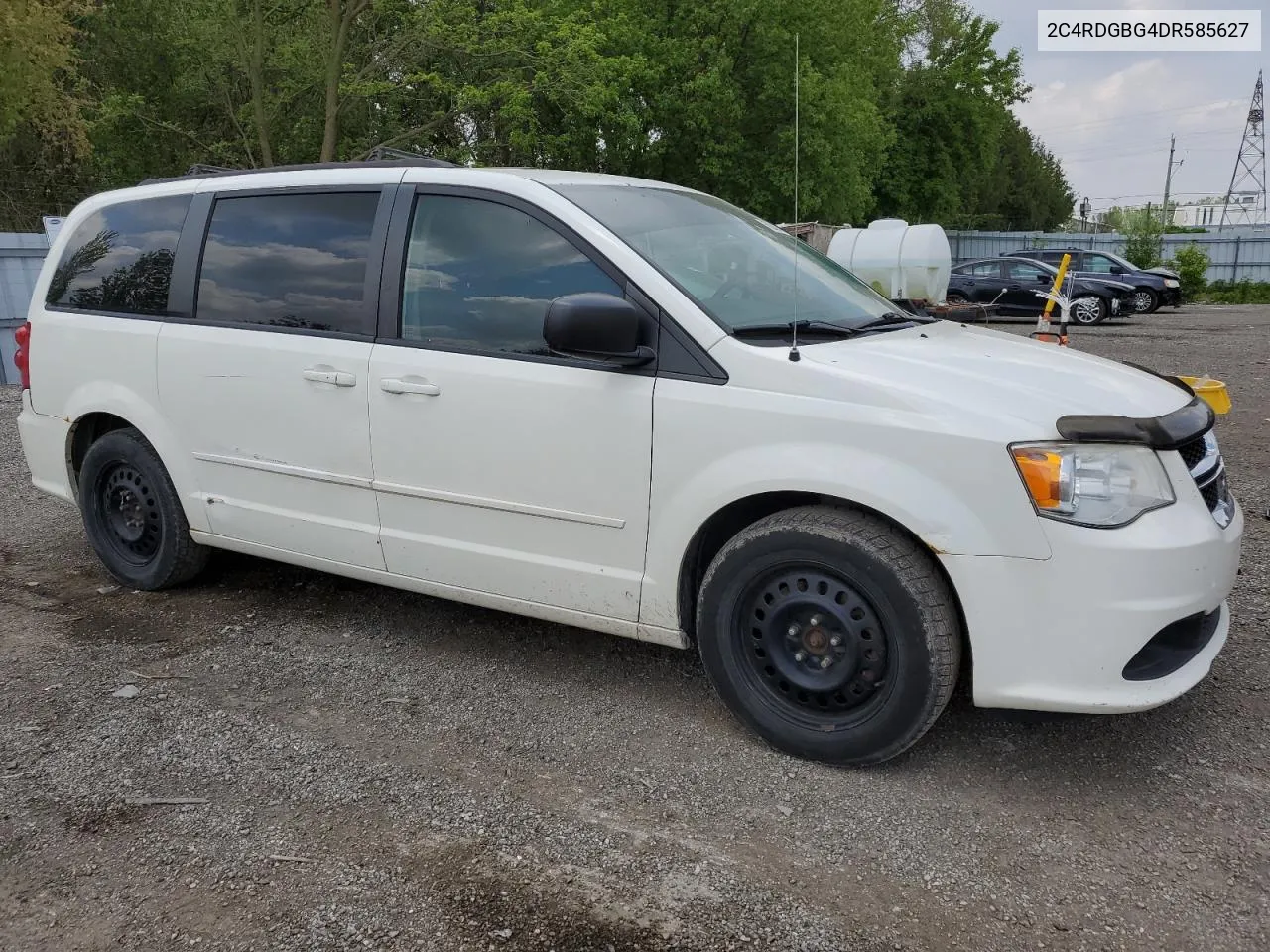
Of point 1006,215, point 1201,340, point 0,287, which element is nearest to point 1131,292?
point 1201,340

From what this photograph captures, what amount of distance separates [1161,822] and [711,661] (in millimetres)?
1348

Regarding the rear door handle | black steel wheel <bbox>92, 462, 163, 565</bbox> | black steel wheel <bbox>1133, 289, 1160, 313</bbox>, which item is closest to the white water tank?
the rear door handle

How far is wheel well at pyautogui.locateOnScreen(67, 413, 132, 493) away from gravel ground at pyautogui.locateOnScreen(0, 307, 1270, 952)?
38.9 inches

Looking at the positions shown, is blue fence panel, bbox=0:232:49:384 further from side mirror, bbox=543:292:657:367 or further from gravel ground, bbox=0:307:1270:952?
side mirror, bbox=543:292:657:367

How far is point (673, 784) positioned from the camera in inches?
123

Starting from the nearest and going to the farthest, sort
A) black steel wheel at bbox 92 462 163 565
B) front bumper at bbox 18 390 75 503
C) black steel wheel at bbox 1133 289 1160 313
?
black steel wheel at bbox 92 462 163 565 → front bumper at bbox 18 390 75 503 → black steel wheel at bbox 1133 289 1160 313

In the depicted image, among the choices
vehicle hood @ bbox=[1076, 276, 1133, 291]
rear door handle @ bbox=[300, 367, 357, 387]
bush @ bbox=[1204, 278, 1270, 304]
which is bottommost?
bush @ bbox=[1204, 278, 1270, 304]

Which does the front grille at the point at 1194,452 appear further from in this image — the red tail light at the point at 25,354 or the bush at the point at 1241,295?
the bush at the point at 1241,295

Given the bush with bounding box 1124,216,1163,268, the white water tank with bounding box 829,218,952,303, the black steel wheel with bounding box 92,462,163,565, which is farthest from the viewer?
the bush with bounding box 1124,216,1163,268

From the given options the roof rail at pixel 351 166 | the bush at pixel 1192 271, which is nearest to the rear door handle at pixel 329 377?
the roof rail at pixel 351 166

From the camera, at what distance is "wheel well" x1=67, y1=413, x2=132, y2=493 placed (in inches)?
193

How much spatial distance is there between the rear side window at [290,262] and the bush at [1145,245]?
33.4 meters

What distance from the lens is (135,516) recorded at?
16.0 feet

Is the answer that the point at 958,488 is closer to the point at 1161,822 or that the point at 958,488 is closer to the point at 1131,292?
the point at 1161,822
